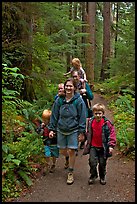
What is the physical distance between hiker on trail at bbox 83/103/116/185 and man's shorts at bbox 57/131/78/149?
0.27m

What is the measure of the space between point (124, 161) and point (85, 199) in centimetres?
223

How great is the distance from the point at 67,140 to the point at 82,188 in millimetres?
922

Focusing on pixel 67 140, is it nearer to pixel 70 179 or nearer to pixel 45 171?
pixel 70 179

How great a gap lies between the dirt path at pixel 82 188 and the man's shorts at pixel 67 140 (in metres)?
0.68

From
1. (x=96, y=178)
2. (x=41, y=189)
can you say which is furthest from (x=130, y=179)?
(x=41, y=189)

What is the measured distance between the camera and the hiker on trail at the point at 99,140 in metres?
5.81

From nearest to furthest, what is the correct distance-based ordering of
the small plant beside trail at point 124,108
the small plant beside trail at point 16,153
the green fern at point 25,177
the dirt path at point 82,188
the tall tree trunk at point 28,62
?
the dirt path at point 82,188 < the small plant beside trail at point 16,153 < the green fern at point 25,177 < the small plant beside trail at point 124,108 < the tall tree trunk at point 28,62

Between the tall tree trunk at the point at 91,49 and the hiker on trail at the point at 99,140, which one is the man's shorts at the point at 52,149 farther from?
the tall tree trunk at the point at 91,49

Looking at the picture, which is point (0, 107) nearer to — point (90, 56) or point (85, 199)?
point (85, 199)

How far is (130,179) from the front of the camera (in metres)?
6.32

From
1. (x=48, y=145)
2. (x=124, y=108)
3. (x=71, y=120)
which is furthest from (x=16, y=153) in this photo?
(x=124, y=108)

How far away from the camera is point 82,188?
18.8ft

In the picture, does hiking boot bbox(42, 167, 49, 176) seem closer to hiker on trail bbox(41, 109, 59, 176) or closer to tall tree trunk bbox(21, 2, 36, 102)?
hiker on trail bbox(41, 109, 59, 176)

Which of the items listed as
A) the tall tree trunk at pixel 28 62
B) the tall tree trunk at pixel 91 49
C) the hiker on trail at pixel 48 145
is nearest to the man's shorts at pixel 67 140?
the hiker on trail at pixel 48 145
